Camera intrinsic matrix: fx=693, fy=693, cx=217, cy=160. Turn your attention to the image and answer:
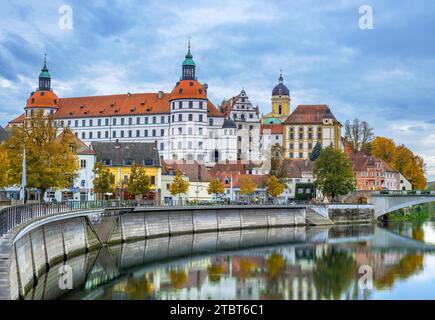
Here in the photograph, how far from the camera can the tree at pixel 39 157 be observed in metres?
50.0

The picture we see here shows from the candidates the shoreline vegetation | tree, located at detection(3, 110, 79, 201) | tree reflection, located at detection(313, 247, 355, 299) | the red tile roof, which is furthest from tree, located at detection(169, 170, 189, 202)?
the red tile roof

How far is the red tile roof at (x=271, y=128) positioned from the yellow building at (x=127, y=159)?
69132 mm

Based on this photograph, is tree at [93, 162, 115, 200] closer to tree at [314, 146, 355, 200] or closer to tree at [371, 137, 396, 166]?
tree at [314, 146, 355, 200]

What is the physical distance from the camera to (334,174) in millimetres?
93062

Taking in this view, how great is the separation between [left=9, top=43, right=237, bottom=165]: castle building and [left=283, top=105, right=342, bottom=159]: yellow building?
2038 centimetres

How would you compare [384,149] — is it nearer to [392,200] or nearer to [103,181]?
[392,200]

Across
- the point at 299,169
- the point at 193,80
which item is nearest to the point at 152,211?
the point at 299,169

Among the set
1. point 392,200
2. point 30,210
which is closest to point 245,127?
point 392,200

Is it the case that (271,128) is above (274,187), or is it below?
above

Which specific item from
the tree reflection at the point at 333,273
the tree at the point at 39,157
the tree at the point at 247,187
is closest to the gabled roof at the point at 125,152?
the tree at the point at 247,187

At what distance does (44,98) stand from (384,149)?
70.6 metres

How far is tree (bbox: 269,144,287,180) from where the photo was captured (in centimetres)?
11238

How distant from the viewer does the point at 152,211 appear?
60.5m
